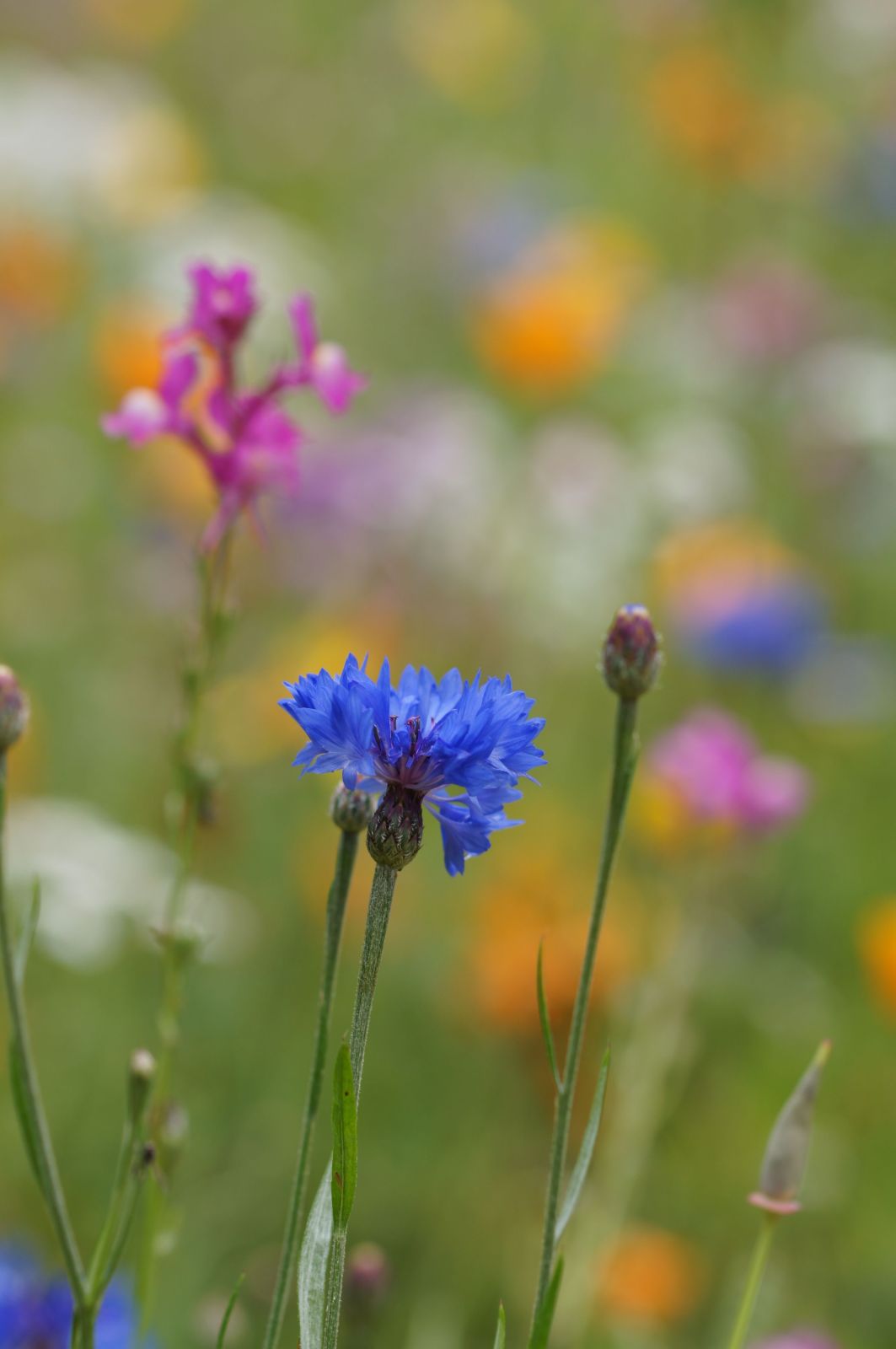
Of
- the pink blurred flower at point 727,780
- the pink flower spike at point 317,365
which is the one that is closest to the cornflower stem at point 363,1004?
the pink flower spike at point 317,365

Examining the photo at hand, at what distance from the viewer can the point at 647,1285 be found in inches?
52.1

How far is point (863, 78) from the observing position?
4.31 m

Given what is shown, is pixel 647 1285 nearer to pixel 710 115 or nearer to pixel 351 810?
pixel 351 810

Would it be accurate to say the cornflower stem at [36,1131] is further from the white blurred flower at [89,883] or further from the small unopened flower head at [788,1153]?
the white blurred flower at [89,883]

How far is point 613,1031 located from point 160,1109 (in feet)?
3.19

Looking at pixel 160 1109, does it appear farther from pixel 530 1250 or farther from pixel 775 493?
pixel 775 493

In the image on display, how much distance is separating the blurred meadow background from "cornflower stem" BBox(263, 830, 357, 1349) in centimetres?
15

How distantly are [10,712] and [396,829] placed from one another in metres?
0.15

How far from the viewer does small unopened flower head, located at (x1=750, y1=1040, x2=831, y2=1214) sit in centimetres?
64

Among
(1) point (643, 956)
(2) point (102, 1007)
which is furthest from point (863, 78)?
(2) point (102, 1007)

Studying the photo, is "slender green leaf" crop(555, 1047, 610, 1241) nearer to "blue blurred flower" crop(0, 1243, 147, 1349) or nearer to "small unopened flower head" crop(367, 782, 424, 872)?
"small unopened flower head" crop(367, 782, 424, 872)

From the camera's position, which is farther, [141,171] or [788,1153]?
[141,171]

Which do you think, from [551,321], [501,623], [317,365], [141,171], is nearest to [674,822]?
[317,365]

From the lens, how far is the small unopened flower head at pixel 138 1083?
0.62 metres
